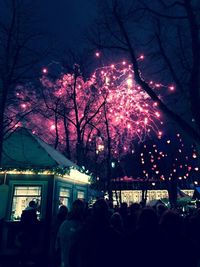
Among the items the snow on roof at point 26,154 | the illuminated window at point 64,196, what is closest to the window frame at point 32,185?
the snow on roof at point 26,154

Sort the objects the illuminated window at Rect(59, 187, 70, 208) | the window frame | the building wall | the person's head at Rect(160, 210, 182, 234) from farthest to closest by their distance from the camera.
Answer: the building wall
the illuminated window at Rect(59, 187, 70, 208)
the window frame
the person's head at Rect(160, 210, 182, 234)

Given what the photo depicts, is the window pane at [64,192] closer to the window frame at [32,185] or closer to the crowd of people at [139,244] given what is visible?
the window frame at [32,185]

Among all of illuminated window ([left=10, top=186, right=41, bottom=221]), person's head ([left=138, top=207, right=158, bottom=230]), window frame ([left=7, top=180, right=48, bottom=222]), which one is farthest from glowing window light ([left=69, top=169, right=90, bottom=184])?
person's head ([left=138, top=207, right=158, bottom=230])

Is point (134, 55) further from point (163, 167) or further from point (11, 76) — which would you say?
point (163, 167)

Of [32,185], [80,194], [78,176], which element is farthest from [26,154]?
[80,194]

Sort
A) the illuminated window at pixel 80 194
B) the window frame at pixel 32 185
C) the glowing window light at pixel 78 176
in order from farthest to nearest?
1. the illuminated window at pixel 80 194
2. the glowing window light at pixel 78 176
3. the window frame at pixel 32 185

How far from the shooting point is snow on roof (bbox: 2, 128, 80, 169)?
11539mm

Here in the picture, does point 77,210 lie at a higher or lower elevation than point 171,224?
higher

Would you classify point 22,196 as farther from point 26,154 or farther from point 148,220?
point 148,220

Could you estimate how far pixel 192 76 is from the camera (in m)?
9.60

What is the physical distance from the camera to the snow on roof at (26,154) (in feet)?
37.9

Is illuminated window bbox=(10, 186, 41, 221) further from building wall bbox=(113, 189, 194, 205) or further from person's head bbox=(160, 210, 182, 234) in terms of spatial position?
building wall bbox=(113, 189, 194, 205)

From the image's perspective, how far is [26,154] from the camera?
39.5 feet

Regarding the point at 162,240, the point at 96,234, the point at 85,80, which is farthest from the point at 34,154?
the point at 85,80
